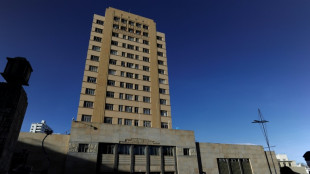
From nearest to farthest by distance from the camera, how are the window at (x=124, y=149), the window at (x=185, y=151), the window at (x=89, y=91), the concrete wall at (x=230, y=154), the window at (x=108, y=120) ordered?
the window at (x=124, y=149) < the window at (x=185, y=151) < the concrete wall at (x=230, y=154) < the window at (x=108, y=120) < the window at (x=89, y=91)

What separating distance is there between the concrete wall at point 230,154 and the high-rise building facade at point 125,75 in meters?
11.2

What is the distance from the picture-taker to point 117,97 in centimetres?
4000

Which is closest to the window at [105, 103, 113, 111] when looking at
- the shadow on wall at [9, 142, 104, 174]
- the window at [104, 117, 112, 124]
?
the window at [104, 117, 112, 124]

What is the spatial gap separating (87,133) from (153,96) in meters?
20.1

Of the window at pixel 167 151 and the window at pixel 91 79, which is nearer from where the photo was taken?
the window at pixel 167 151

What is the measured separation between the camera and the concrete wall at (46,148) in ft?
78.5

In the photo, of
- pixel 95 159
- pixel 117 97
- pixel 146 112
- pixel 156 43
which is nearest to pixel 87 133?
pixel 95 159

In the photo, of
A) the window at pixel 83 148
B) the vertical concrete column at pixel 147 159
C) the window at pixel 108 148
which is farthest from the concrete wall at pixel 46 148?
the vertical concrete column at pixel 147 159

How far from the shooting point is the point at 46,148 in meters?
25.4

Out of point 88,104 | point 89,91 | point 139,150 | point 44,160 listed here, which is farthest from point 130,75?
point 44,160

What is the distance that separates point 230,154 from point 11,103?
127ft

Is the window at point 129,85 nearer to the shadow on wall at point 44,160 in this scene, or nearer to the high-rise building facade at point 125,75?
the high-rise building facade at point 125,75

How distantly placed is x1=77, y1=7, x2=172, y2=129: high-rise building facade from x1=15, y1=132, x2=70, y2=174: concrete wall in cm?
914

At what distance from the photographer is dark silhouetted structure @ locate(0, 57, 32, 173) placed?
8039 mm
